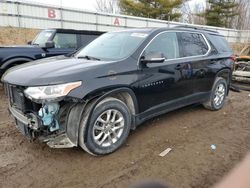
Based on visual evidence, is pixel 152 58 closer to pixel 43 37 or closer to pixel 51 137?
pixel 51 137

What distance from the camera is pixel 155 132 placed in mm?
4594

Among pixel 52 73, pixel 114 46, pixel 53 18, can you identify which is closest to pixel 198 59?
pixel 114 46

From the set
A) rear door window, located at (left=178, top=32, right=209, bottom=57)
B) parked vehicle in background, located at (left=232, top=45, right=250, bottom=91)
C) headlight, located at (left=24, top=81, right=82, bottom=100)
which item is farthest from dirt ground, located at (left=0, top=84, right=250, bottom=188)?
parked vehicle in background, located at (left=232, top=45, right=250, bottom=91)

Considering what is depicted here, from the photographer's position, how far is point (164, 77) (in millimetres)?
4398

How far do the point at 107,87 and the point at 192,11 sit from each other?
44.9m

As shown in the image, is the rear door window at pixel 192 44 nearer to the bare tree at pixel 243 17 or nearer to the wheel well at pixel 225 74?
the wheel well at pixel 225 74

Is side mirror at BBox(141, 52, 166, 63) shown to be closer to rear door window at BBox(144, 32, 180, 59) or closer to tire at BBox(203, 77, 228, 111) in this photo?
rear door window at BBox(144, 32, 180, 59)

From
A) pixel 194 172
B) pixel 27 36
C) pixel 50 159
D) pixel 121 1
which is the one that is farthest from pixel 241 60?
pixel 121 1

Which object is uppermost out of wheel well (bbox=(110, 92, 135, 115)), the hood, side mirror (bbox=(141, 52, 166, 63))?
side mirror (bbox=(141, 52, 166, 63))

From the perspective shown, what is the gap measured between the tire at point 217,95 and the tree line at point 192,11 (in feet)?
88.1

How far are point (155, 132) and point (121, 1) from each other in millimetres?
30247

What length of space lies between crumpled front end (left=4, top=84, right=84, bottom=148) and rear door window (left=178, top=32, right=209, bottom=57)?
2430mm

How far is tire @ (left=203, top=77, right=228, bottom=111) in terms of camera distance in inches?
229

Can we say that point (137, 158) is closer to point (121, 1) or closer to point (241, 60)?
point (241, 60)
